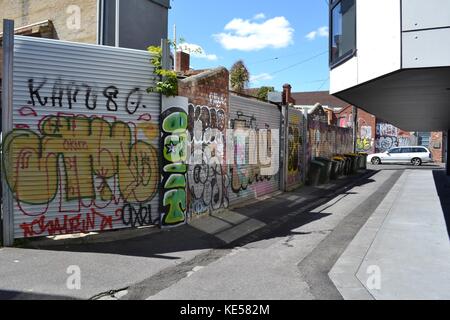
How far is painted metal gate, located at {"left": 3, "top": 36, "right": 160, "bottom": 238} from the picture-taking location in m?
7.34

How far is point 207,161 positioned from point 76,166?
11.1ft

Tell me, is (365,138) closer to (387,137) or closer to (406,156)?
(387,137)

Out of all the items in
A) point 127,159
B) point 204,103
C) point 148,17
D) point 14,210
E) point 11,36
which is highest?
point 148,17

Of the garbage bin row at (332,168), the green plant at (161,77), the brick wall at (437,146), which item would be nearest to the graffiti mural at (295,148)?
the garbage bin row at (332,168)

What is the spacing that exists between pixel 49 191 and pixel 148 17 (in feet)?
26.5

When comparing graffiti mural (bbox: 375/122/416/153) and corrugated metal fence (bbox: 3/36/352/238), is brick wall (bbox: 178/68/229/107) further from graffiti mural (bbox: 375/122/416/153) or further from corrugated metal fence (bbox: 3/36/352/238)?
graffiti mural (bbox: 375/122/416/153)

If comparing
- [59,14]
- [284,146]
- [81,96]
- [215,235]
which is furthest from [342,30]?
[59,14]

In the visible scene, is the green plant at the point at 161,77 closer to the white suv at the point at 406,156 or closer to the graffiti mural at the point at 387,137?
the white suv at the point at 406,156

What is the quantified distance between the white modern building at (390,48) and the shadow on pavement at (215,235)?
3.10 metres

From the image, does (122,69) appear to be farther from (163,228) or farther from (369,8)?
(369,8)
